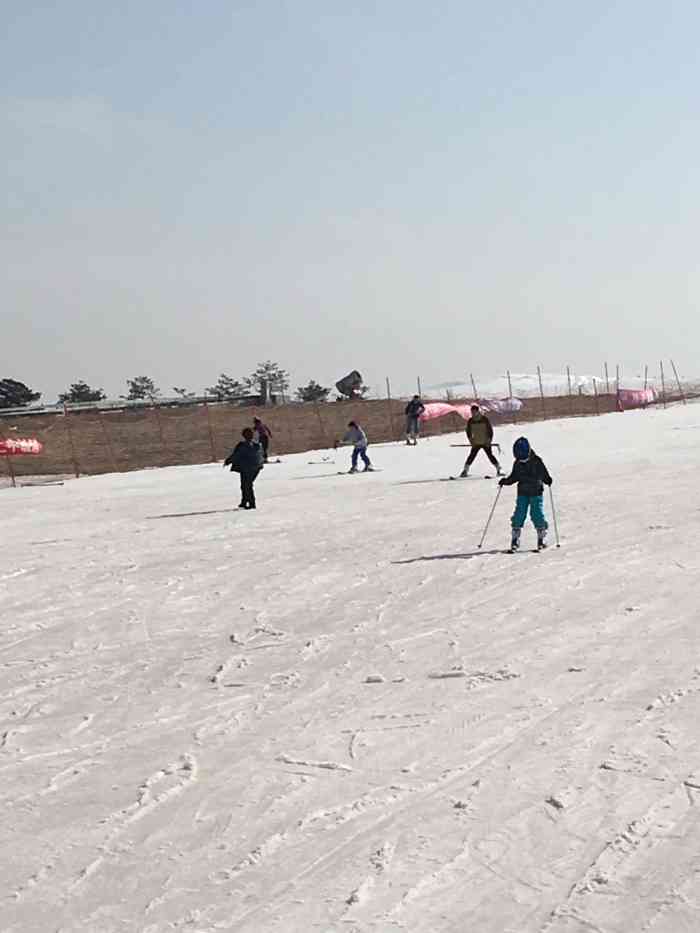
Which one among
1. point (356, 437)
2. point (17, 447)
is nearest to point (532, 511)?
point (356, 437)

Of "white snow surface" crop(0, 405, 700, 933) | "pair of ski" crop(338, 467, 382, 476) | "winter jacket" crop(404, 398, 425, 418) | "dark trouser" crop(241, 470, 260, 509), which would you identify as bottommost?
"white snow surface" crop(0, 405, 700, 933)

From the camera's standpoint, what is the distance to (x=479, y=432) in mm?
24906

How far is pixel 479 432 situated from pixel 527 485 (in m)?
10.6

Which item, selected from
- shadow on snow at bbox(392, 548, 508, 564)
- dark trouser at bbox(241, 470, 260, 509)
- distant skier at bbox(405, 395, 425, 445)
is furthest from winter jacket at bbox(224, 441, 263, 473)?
distant skier at bbox(405, 395, 425, 445)

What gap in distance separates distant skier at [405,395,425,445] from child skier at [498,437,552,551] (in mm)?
23074

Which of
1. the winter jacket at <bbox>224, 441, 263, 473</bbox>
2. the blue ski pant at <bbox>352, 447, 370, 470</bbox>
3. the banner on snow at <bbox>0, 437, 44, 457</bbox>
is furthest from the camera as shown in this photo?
the banner on snow at <bbox>0, 437, 44, 457</bbox>

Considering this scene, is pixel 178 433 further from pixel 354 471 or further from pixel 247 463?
pixel 247 463

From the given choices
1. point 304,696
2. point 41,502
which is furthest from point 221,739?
point 41,502

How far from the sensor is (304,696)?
26.9ft

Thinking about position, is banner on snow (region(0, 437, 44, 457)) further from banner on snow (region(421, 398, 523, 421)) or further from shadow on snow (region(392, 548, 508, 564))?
shadow on snow (region(392, 548, 508, 564))

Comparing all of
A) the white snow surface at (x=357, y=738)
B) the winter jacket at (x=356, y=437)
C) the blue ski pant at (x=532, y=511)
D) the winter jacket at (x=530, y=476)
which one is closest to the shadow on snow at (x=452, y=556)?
the white snow surface at (x=357, y=738)

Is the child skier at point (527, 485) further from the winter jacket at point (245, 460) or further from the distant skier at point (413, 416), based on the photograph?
the distant skier at point (413, 416)

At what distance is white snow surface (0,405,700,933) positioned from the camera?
4.98 m

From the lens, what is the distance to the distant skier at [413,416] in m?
37.7
